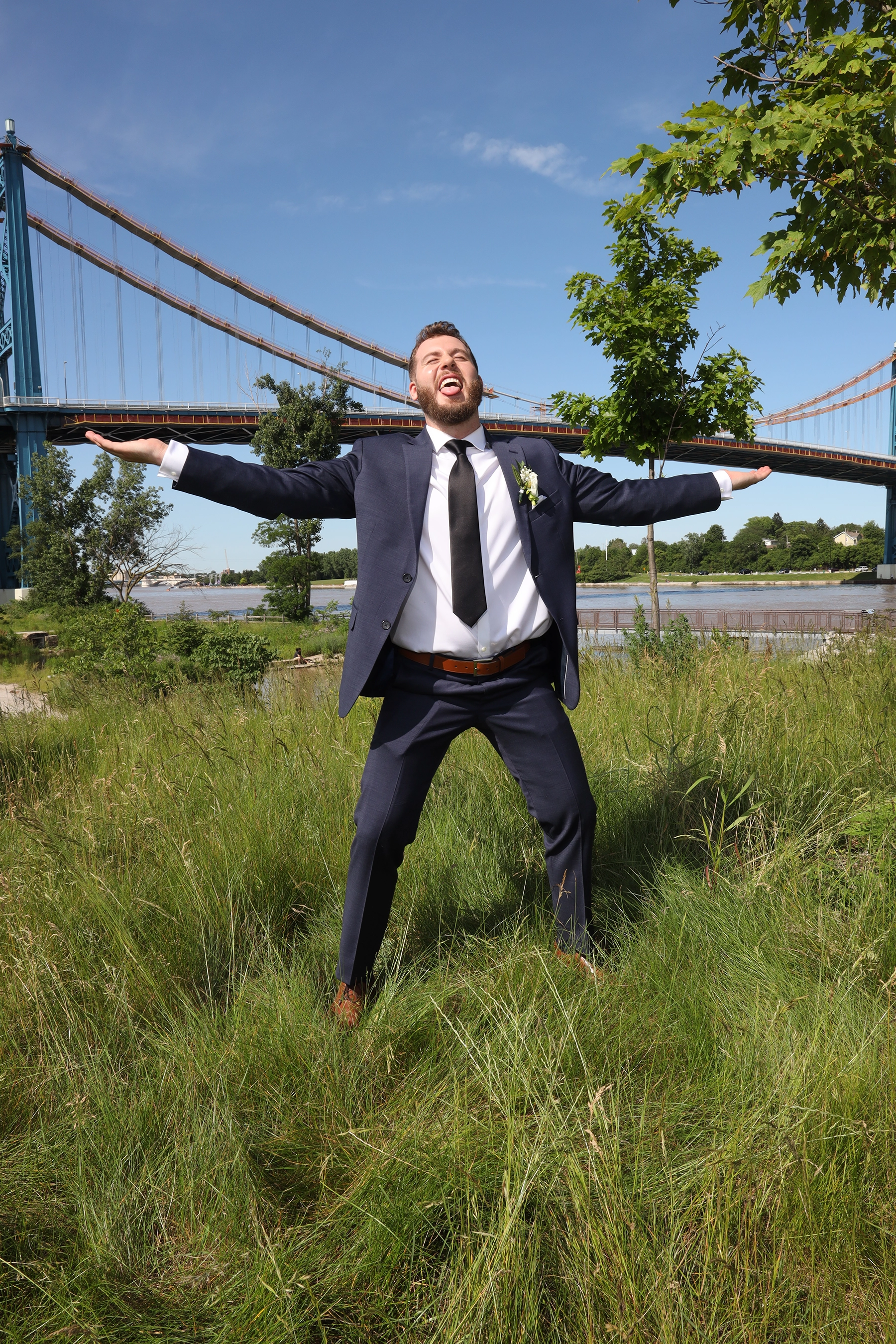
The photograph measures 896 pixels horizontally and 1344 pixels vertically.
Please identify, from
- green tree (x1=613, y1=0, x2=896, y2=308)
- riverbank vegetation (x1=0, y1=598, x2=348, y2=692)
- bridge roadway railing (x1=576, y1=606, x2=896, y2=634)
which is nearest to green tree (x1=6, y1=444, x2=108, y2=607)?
riverbank vegetation (x1=0, y1=598, x2=348, y2=692)

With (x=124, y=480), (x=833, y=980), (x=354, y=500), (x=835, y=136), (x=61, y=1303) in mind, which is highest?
(x=124, y=480)

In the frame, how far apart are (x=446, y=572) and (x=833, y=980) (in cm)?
139

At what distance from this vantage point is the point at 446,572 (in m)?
2.23

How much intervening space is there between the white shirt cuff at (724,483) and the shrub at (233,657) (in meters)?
7.84

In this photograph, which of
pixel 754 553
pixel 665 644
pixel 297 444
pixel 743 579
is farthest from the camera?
pixel 754 553

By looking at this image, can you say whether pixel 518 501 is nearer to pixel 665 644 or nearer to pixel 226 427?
pixel 665 644

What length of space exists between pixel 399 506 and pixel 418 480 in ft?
0.32

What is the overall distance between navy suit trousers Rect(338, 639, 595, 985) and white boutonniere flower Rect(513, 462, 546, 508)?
43 cm

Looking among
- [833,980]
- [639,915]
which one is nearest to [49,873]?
[639,915]

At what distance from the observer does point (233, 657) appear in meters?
10.6

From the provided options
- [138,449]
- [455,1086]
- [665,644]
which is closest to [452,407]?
[138,449]

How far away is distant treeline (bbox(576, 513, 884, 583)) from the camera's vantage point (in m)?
82.4

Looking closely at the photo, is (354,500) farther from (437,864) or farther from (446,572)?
(437,864)

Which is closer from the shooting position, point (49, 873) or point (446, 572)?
point (446, 572)
